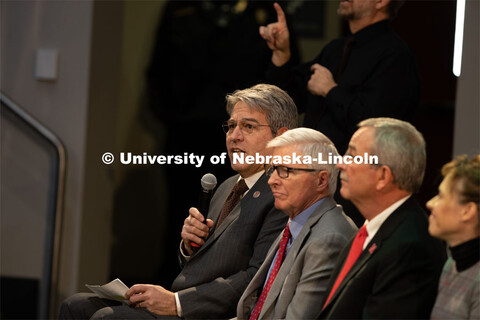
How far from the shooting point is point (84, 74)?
4594mm

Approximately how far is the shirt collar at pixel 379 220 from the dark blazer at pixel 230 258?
1.83ft

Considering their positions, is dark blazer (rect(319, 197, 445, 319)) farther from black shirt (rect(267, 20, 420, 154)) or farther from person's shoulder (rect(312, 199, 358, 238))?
black shirt (rect(267, 20, 420, 154))

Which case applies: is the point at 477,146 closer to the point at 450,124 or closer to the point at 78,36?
the point at 450,124

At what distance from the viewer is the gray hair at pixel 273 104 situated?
9.34ft

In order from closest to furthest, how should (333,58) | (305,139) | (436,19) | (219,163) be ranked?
(305,139)
(333,58)
(436,19)
(219,163)

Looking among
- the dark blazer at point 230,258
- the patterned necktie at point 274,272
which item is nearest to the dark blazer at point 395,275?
the patterned necktie at point 274,272

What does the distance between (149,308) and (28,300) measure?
80.9 inches

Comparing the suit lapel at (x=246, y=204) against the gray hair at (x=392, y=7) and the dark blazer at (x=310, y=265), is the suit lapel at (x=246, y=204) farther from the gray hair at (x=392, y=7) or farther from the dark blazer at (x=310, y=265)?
the gray hair at (x=392, y=7)

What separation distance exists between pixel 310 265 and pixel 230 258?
0.48 m

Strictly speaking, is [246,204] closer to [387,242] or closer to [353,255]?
[353,255]

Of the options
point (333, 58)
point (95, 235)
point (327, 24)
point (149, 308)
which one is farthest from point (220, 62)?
point (149, 308)

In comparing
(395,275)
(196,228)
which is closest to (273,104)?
(196,228)

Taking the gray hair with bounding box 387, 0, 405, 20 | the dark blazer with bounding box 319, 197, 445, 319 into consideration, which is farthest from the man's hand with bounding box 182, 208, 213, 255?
the gray hair with bounding box 387, 0, 405, 20

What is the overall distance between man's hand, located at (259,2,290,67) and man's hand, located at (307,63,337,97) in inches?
9.3
